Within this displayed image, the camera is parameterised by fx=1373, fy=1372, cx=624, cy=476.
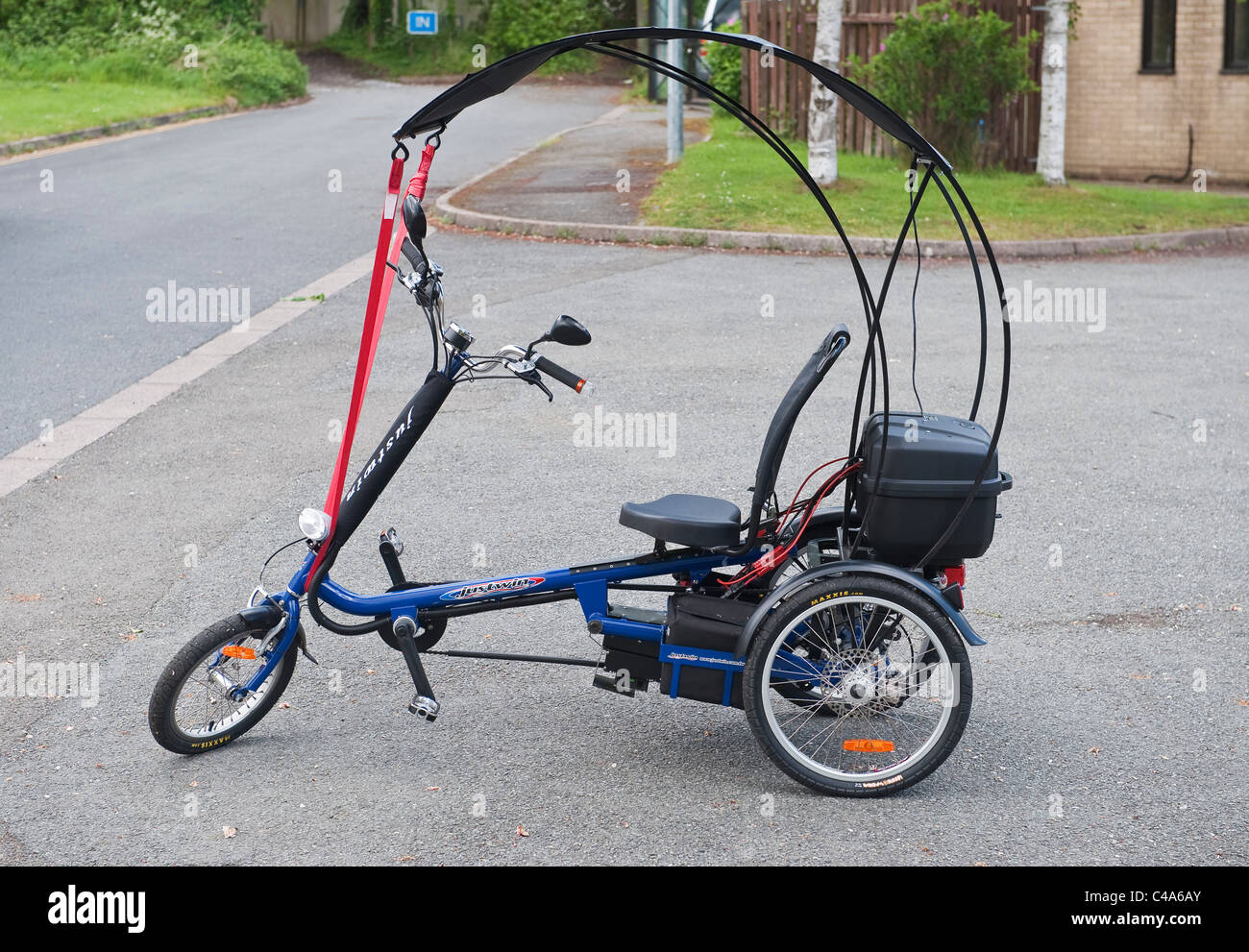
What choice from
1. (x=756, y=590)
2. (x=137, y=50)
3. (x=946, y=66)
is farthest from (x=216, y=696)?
(x=137, y=50)

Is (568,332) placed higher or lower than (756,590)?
higher

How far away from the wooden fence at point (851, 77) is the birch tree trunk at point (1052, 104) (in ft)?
4.30

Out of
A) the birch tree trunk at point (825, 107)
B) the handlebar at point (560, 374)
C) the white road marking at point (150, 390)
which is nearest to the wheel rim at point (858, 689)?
the handlebar at point (560, 374)

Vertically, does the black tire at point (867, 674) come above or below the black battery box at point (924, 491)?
below

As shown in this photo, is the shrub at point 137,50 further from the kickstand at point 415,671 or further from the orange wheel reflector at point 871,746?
the orange wheel reflector at point 871,746

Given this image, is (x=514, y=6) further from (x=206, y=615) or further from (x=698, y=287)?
(x=206, y=615)

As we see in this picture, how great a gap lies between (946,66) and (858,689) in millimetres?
13720

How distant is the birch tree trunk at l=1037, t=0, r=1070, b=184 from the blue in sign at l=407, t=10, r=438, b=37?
26.1 m

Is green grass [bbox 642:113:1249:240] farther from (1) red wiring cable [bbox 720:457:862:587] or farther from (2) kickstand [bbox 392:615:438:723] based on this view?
(2) kickstand [bbox 392:615:438:723]

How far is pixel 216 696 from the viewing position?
171 inches

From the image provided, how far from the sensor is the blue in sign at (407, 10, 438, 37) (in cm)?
3953

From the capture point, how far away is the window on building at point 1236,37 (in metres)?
17.8

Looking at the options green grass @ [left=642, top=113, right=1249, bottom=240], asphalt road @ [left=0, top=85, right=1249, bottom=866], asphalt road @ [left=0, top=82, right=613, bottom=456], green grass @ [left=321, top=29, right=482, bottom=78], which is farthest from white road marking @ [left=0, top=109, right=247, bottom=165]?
green grass @ [left=321, top=29, right=482, bottom=78]

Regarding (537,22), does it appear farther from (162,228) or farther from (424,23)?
(162,228)
